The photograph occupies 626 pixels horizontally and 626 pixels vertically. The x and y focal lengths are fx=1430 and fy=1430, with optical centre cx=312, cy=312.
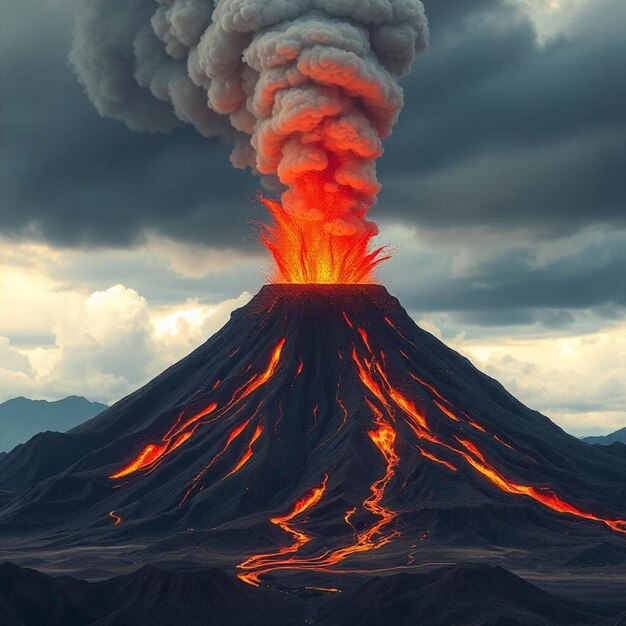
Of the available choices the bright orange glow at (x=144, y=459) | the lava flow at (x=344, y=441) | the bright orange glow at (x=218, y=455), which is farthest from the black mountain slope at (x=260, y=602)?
the bright orange glow at (x=144, y=459)

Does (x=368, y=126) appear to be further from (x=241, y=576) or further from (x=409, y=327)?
(x=241, y=576)

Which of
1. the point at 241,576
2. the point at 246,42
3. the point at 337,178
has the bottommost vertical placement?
the point at 241,576

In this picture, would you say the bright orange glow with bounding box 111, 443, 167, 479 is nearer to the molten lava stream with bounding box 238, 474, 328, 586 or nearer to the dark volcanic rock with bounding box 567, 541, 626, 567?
the molten lava stream with bounding box 238, 474, 328, 586

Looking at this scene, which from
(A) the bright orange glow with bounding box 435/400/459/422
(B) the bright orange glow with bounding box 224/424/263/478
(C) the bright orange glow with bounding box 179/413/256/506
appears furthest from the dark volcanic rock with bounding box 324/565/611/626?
(A) the bright orange glow with bounding box 435/400/459/422

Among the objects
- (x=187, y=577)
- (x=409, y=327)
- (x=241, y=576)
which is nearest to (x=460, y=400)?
(x=409, y=327)

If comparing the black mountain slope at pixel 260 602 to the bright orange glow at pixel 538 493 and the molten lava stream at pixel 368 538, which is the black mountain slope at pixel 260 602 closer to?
the molten lava stream at pixel 368 538

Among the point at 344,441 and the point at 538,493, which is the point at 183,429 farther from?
the point at 538,493
